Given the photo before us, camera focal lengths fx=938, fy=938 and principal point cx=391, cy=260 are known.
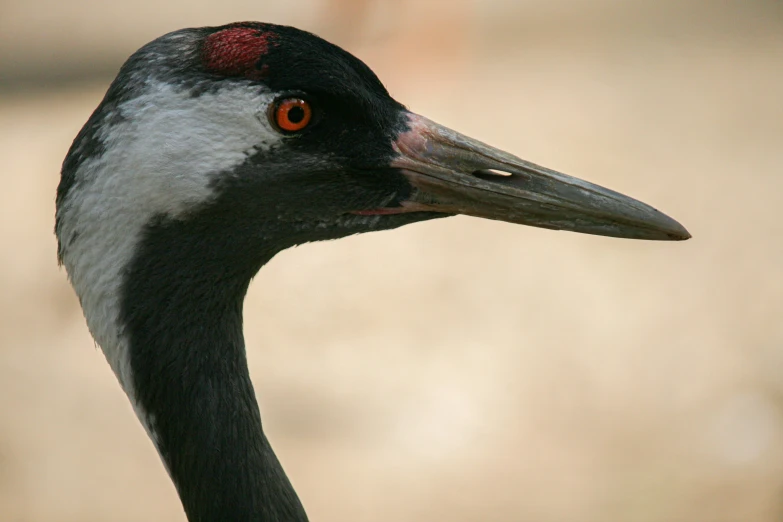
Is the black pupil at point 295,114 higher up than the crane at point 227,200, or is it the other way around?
the black pupil at point 295,114

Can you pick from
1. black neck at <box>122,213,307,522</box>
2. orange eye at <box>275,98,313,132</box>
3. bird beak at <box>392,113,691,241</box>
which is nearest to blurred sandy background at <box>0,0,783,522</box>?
black neck at <box>122,213,307,522</box>

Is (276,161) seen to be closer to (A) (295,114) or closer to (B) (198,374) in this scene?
(A) (295,114)

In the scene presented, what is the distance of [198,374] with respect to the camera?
2014 mm

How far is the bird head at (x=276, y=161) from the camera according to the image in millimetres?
1882

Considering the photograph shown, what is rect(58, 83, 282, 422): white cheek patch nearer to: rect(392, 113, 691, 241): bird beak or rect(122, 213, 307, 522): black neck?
rect(122, 213, 307, 522): black neck

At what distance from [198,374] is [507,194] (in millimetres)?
777

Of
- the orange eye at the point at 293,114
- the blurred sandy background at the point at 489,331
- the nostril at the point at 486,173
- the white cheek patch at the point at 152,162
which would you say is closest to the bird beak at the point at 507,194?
the nostril at the point at 486,173

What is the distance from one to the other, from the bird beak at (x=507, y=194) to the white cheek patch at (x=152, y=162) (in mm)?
340

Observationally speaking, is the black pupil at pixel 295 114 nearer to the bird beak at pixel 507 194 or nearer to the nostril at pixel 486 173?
the bird beak at pixel 507 194

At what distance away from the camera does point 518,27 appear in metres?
8.25

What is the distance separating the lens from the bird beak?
6.75 ft

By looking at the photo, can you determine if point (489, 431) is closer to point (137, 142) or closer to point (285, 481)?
point (285, 481)

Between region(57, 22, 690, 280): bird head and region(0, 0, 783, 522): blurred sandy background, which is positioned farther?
region(0, 0, 783, 522): blurred sandy background

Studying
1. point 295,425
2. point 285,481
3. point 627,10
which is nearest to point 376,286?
→ point 295,425
